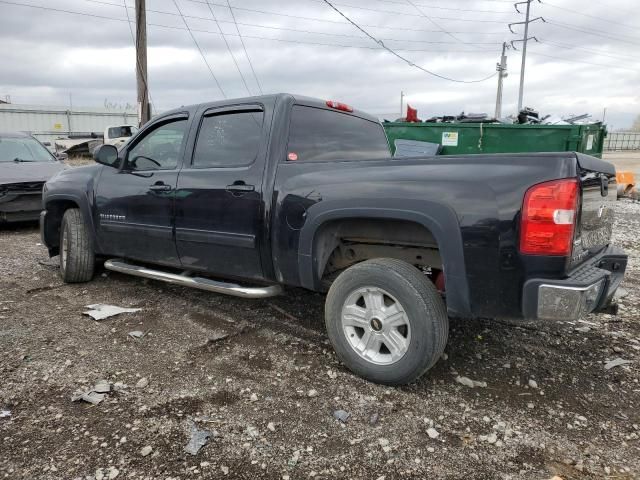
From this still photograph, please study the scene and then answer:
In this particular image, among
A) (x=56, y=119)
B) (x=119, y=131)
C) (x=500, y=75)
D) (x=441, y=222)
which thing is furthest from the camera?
(x=500, y=75)

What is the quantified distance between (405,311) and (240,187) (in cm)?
151

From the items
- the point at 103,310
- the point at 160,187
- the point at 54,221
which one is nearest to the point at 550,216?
the point at 160,187

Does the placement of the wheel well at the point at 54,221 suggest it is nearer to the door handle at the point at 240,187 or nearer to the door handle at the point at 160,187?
the door handle at the point at 160,187

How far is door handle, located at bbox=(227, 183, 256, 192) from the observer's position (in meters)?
3.54

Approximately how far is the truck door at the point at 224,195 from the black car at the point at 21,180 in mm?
5084

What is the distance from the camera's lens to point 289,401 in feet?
9.73

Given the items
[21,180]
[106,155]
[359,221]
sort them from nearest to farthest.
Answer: [359,221] → [106,155] → [21,180]

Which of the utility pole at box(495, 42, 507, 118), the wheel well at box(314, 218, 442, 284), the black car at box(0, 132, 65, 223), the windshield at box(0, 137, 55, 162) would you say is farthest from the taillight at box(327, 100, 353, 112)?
the utility pole at box(495, 42, 507, 118)

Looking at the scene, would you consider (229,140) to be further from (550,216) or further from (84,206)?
(550,216)

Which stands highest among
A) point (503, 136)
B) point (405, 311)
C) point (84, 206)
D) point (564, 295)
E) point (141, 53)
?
point (141, 53)

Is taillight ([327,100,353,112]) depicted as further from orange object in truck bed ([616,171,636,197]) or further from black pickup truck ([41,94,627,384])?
orange object in truck bed ([616,171,636,197])

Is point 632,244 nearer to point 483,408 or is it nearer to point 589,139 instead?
point 589,139

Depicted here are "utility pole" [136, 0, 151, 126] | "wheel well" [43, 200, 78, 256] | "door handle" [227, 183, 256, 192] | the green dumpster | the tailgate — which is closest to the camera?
the tailgate

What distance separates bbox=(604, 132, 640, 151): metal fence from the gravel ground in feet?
175
